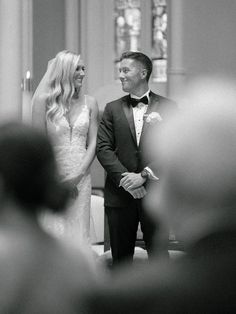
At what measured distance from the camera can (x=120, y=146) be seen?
6.50 meters

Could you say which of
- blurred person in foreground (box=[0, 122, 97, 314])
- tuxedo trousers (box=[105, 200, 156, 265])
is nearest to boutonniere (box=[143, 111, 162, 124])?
tuxedo trousers (box=[105, 200, 156, 265])

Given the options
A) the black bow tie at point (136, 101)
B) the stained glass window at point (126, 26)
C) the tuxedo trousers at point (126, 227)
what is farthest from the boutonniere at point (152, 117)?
the stained glass window at point (126, 26)

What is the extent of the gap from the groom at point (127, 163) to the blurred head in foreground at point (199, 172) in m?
4.06

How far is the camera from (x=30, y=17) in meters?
13.5

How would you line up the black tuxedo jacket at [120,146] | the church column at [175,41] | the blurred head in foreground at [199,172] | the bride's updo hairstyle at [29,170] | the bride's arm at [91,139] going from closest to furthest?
the blurred head in foreground at [199,172]
the bride's updo hairstyle at [29,170]
the black tuxedo jacket at [120,146]
the bride's arm at [91,139]
the church column at [175,41]

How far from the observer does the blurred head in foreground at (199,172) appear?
2.11 meters

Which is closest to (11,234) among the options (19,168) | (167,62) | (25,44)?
(19,168)

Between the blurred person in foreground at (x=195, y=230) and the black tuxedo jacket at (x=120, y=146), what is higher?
the blurred person in foreground at (x=195, y=230)

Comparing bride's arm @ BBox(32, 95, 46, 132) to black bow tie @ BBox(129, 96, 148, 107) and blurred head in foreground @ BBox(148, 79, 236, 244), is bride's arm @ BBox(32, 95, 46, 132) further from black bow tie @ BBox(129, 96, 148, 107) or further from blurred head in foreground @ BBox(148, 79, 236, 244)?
blurred head in foreground @ BBox(148, 79, 236, 244)

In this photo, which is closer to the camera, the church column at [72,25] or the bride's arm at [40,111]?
the bride's arm at [40,111]

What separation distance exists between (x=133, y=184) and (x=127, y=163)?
26 centimetres

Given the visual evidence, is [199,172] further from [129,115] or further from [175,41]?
[175,41]

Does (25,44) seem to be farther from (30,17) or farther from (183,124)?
(183,124)

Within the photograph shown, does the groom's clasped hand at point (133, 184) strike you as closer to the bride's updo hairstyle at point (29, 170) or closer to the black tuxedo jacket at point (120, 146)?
the black tuxedo jacket at point (120, 146)
